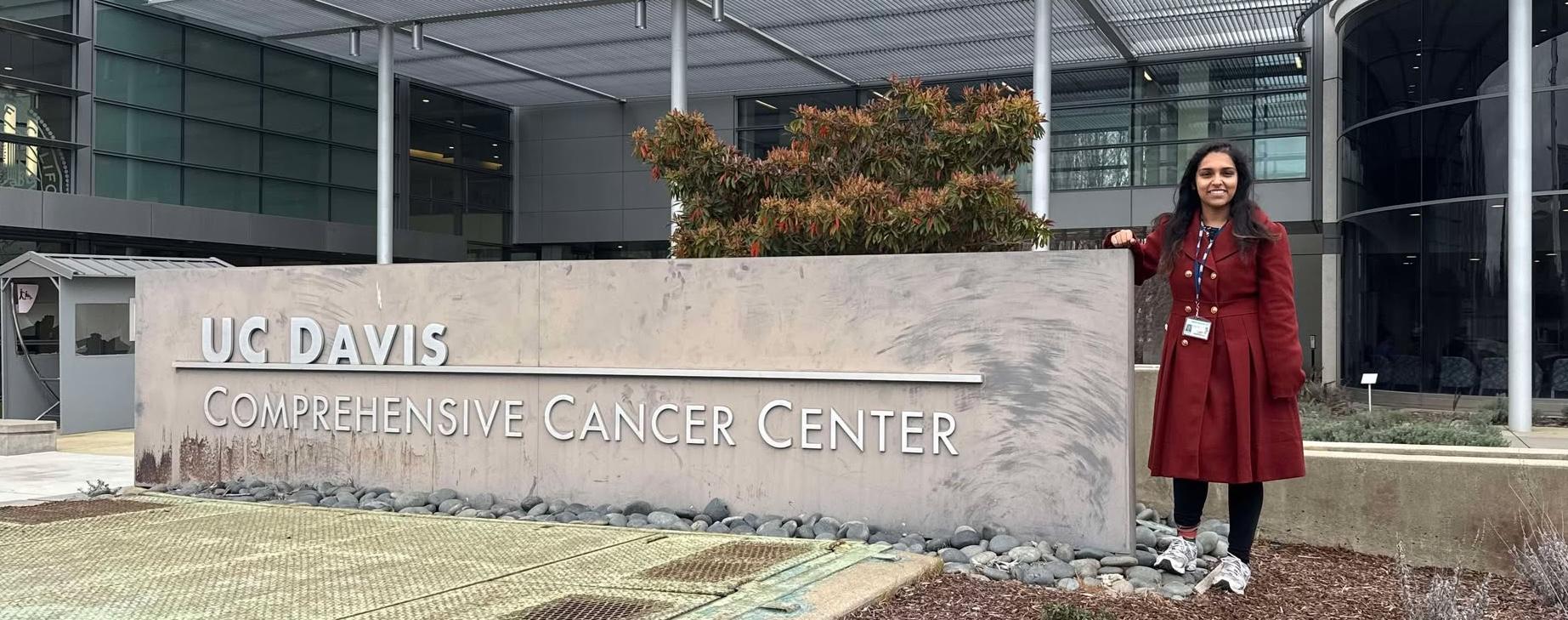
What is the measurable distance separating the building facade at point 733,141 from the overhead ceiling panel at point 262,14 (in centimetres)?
74

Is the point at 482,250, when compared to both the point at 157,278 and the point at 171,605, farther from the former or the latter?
the point at 171,605

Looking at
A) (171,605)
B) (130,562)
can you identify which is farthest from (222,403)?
(171,605)

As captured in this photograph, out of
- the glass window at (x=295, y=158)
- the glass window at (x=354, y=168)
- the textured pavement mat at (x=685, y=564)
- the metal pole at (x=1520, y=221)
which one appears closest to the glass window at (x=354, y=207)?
the glass window at (x=354, y=168)

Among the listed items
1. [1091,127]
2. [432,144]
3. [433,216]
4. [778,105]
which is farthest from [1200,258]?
[432,144]

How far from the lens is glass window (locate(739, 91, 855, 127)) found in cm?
2783

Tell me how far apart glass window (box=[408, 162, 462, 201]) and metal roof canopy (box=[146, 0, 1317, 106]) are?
1967 millimetres

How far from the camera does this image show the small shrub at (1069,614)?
4430 mm

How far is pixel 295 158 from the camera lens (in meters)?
25.2

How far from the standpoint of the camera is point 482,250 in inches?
1184

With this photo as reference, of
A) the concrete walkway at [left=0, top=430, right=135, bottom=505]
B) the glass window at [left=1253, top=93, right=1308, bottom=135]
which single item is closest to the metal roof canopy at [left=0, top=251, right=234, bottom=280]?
the concrete walkway at [left=0, top=430, right=135, bottom=505]

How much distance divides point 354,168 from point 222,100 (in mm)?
3459

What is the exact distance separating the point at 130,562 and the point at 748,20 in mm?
17716

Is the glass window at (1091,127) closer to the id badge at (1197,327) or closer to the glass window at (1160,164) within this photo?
the glass window at (1160,164)

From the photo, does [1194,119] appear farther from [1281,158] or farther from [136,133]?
[136,133]
